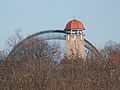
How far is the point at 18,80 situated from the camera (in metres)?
14.4

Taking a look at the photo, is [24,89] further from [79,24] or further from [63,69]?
[79,24]

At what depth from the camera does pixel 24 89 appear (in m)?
14.3

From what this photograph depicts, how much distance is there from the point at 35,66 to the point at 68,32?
1365 inches

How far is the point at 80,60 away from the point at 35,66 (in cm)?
218

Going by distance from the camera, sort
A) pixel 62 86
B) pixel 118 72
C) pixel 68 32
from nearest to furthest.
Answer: pixel 62 86 → pixel 118 72 → pixel 68 32

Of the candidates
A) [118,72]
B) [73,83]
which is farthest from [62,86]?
[118,72]

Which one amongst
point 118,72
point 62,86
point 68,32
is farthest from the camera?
point 68,32

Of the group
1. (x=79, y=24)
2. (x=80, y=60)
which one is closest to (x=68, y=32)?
(x=79, y=24)

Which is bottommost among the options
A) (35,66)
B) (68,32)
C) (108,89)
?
(108,89)

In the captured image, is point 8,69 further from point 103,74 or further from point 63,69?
point 103,74

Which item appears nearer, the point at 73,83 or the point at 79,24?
the point at 73,83

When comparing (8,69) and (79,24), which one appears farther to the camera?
(79,24)

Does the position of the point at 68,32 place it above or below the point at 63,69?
above

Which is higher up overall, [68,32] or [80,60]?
[68,32]
